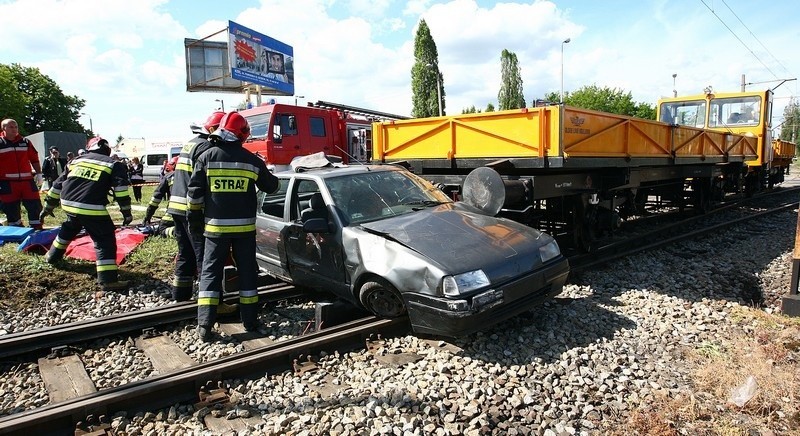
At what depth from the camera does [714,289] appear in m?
5.99

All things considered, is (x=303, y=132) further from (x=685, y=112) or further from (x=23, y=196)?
(x=685, y=112)

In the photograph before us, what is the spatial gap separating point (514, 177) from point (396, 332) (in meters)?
2.70

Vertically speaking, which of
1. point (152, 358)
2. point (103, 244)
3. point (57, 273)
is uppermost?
point (103, 244)

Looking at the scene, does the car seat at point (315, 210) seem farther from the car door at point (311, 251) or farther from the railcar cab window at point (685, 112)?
the railcar cab window at point (685, 112)

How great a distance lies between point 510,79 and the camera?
5762cm

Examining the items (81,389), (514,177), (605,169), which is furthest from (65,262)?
(605,169)

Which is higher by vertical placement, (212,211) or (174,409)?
(212,211)

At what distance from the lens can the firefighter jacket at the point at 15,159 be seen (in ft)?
25.3

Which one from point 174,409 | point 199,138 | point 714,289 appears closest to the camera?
point 174,409

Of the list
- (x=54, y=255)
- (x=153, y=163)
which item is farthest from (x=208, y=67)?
(x=54, y=255)

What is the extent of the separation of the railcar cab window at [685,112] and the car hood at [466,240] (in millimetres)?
10845

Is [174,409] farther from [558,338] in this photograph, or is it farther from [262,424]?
[558,338]

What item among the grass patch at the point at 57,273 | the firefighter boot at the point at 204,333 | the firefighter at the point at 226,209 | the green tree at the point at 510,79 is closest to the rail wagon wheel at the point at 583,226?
the firefighter at the point at 226,209

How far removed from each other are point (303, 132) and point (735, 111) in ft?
37.6
